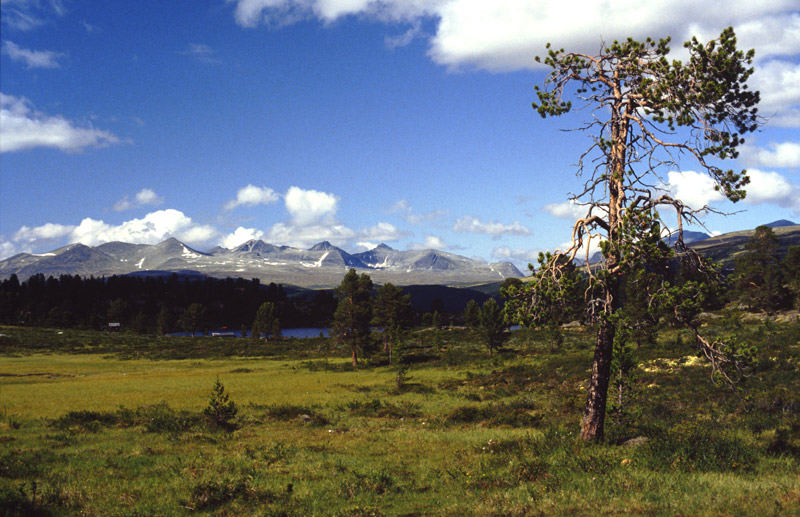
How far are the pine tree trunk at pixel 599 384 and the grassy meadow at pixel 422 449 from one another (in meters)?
0.76

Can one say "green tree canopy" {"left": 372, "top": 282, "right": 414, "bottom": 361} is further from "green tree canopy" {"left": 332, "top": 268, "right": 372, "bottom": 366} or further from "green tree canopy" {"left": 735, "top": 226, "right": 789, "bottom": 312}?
"green tree canopy" {"left": 735, "top": 226, "right": 789, "bottom": 312}

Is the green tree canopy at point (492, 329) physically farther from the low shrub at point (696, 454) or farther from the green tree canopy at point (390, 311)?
the low shrub at point (696, 454)

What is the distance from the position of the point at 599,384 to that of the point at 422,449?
7.35m

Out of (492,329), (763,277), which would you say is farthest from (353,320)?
(763,277)

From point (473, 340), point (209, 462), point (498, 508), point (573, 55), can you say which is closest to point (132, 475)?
point (209, 462)

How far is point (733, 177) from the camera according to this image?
1485 cm

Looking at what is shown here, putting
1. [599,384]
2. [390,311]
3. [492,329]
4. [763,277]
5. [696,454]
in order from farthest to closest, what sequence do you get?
[763,277]
[390,311]
[492,329]
[599,384]
[696,454]

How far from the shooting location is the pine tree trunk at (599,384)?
50.4 feet

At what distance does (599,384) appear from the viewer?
15.8 meters

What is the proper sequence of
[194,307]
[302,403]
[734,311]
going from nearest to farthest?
[302,403], [734,311], [194,307]

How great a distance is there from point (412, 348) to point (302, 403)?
189 feet

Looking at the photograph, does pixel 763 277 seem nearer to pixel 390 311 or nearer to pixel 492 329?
pixel 492 329

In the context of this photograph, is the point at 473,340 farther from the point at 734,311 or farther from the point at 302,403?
the point at 302,403

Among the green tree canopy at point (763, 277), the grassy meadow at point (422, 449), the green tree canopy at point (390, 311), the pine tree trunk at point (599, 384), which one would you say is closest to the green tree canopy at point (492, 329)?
the green tree canopy at point (390, 311)
